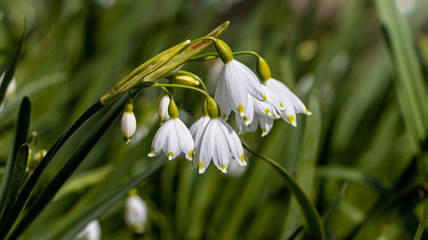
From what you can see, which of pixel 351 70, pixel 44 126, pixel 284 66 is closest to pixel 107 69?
pixel 44 126

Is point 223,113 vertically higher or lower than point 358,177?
higher

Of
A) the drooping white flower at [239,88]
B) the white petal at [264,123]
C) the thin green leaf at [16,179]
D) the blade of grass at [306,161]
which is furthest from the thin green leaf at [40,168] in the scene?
the blade of grass at [306,161]

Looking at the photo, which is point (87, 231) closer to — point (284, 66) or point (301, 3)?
point (284, 66)

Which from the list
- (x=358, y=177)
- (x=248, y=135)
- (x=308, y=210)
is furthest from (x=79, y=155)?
(x=248, y=135)

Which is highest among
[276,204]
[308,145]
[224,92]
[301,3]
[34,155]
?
[301,3]

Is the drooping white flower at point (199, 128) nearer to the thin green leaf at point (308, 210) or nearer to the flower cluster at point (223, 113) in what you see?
the flower cluster at point (223, 113)

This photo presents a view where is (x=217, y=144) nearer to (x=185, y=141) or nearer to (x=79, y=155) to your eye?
(x=185, y=141)
